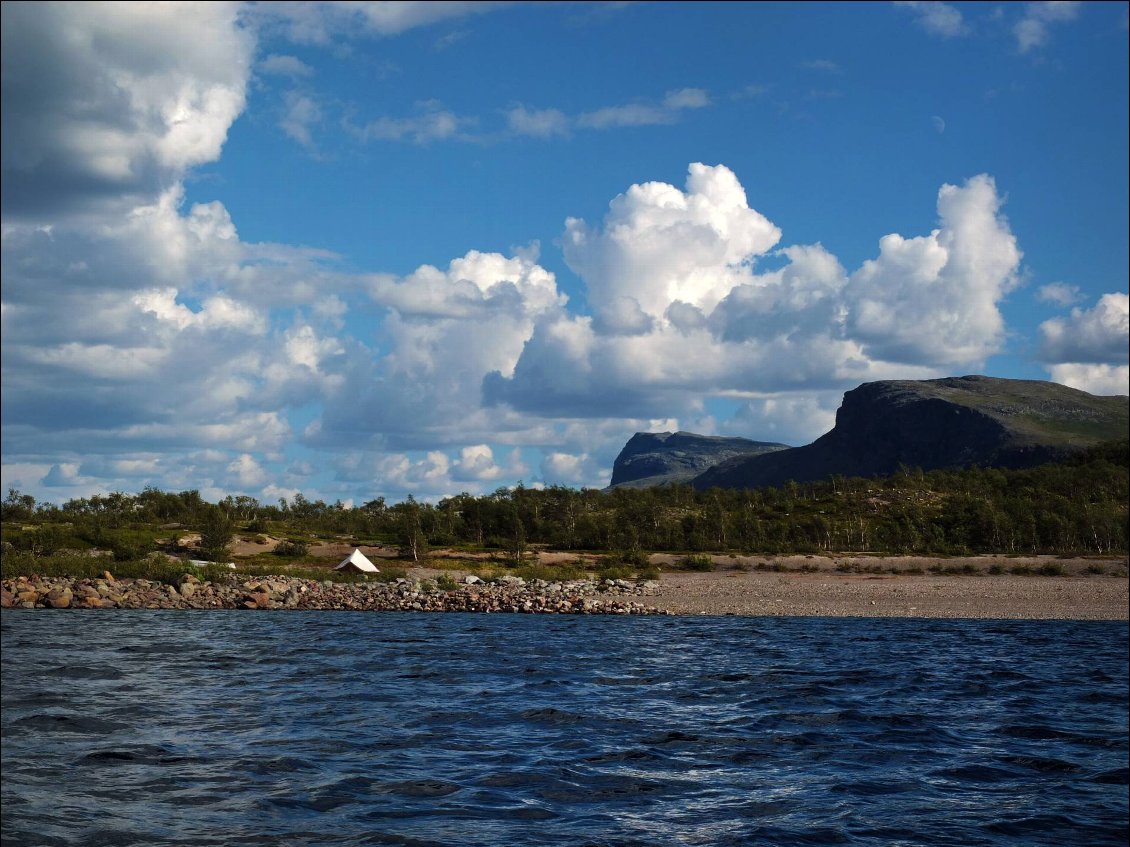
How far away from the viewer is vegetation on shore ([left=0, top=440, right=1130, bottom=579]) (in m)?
86.1

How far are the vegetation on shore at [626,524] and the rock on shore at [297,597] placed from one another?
721 centimetres

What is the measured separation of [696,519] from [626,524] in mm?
8955

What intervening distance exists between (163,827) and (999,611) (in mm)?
54153

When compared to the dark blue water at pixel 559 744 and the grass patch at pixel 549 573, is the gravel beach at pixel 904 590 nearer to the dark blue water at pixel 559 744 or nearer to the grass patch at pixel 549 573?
the grass patch at pixel 549 573

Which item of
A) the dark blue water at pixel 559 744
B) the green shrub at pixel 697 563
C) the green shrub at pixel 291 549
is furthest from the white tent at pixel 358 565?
the dark blue water at pixel 559 744

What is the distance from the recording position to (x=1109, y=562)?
81938 mm

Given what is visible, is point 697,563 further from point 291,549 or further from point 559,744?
point 559,744

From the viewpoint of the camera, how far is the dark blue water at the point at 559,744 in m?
14.1

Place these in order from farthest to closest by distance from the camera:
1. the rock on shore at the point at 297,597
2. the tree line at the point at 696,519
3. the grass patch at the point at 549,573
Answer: the tree line at the point at 696,519 < the grass patch at the point at 549,573 < the rock on shore at the point at 297,597

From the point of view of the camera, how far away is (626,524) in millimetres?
107625

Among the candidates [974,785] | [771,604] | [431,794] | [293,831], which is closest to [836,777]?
[974,785]

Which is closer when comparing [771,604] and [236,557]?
[771,604]

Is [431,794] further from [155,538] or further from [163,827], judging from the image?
[155,538]

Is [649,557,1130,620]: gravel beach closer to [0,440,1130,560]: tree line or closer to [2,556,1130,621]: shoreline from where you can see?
[2,556,1130,621]: shoreline
